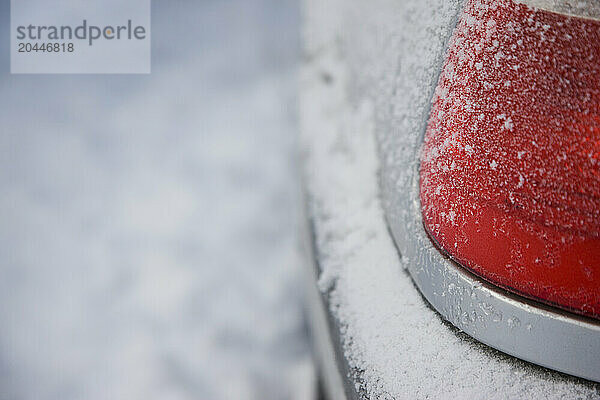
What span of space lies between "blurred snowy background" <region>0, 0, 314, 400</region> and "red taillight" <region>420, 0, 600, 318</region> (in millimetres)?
942

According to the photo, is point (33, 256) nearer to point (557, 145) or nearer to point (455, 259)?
point (455, 259)

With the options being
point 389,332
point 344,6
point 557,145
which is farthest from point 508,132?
point 344,6

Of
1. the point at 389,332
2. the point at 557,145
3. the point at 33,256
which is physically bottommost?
the point at 33,256

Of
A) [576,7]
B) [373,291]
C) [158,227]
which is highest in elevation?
[576,7]

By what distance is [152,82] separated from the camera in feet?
8.70

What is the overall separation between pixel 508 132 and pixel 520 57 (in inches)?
3.8

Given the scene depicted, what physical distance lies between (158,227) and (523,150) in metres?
1.57

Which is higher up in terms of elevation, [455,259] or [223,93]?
[223,93]

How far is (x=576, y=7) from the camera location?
64 centimetres

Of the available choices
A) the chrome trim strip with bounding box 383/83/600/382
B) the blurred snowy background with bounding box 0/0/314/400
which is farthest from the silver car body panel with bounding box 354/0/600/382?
the blurred snowy background with bounding box 0/0/314/400

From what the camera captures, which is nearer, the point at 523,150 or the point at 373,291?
the point at 523,150

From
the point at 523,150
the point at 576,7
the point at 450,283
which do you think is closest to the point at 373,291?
the point at 450,283

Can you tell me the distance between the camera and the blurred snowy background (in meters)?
1.60

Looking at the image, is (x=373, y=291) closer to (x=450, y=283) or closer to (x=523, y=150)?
(x=450, y=283)
